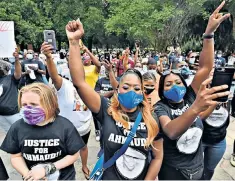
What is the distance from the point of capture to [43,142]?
6.81ft

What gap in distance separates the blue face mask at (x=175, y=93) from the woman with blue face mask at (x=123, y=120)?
34 centimetres

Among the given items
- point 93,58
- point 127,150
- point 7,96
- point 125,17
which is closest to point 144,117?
point 127,150

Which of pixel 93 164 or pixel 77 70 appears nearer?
pixel 77 70

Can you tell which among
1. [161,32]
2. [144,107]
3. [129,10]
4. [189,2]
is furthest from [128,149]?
[161,32]

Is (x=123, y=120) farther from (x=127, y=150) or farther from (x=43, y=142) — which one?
(x=43, y=142)

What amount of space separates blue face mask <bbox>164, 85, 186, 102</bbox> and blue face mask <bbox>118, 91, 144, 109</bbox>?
40cm

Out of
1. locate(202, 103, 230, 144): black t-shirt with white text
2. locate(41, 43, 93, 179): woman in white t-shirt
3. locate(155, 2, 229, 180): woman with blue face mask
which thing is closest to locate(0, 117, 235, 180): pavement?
locate(41, 43, 93, 179): woman in white t-shirt

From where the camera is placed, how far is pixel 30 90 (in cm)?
213

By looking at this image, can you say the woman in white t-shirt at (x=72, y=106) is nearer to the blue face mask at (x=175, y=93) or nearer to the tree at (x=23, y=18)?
the blue face mask at (x=175, y=93)

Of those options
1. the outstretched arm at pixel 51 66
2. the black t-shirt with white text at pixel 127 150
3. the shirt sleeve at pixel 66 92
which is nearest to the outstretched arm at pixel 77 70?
the black t-shirt with white text at pixel 127 150

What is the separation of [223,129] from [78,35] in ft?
6.15

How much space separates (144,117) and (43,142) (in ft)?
2.35

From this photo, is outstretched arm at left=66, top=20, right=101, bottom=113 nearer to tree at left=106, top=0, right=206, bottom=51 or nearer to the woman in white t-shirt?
the woman in white t-shirt

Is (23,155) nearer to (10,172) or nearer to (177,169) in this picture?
(177,169)
